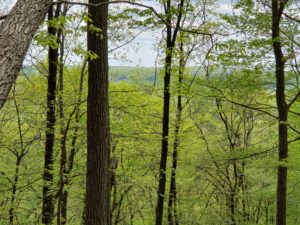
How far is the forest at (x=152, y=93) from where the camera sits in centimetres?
466

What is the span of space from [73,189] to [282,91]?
8458 mm

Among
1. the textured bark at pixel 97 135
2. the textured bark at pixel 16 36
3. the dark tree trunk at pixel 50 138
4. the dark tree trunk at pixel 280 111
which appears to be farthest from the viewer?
the dark tree trunk at pixel 50 138

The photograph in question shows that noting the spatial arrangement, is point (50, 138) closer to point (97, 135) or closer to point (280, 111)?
point (97, 135)

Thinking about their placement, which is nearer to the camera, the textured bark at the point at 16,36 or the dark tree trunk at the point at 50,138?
the textured bark at the point at 16,36

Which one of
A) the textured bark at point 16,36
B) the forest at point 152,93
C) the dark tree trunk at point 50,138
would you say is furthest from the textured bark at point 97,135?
the dark tree trunk at point 50,138

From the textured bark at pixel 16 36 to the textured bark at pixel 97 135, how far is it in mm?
2381

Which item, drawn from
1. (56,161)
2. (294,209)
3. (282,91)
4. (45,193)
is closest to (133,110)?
(56,161)

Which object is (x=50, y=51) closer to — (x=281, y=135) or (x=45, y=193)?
(x=45, y=193)

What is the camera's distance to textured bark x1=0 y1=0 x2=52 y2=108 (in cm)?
202

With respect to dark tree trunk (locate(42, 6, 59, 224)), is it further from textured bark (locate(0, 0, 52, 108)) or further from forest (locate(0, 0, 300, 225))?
textured bark (locate(0, 0, 52, 108))

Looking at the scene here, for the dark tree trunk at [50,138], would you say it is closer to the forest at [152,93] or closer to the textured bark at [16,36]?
the forest at [152,93]

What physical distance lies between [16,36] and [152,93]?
8.61 meters

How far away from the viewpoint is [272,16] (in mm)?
6965

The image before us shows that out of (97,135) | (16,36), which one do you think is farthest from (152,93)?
(16,36)
